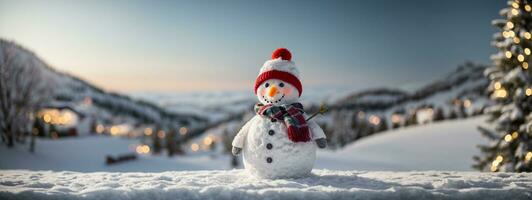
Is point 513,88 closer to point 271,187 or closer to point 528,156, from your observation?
point 528,156

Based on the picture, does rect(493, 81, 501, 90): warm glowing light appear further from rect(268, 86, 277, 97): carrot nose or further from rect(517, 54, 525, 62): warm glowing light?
rect(268, 86, 277, 97): carrot nose

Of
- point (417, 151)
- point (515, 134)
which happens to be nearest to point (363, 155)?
point (417, 151)

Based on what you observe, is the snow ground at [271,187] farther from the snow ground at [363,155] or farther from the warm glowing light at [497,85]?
the snow ground at [363,155]

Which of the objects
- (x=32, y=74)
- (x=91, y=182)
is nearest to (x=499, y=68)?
(x=91, y=182)

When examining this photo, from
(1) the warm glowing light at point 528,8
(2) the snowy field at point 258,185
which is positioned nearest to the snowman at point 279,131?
(2) the snowy field at point 258,185

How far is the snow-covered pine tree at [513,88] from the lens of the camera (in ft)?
36.8

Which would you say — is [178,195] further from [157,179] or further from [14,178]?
[14,178]

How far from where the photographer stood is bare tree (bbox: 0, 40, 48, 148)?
22547 mm

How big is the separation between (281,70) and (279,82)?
0.60 feet

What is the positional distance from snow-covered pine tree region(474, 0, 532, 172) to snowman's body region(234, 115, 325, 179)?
6.90 m

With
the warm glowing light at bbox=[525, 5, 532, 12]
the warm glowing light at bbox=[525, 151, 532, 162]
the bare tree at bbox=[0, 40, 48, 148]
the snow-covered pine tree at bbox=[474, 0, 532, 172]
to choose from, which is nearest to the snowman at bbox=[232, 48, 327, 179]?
the warm glowing light at bbox=[525, 151, 532, 162]

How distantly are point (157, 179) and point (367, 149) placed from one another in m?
35.0

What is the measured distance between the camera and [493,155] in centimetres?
1257

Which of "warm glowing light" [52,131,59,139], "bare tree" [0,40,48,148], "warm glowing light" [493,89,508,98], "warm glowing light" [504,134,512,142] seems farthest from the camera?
"warm glowing light" [52,131,59,139]
